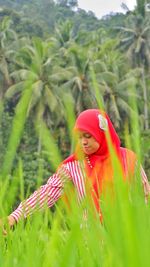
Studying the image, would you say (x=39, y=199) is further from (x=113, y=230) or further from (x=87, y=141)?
(x=87, y=141)

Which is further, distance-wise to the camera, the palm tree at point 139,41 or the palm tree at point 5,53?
the palm tree at point 139,41

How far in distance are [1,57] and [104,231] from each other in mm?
32265

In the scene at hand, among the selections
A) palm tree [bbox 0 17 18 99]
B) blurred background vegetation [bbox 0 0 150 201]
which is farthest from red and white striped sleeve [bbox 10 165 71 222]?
palm tree [bbox 0 17 18 99]

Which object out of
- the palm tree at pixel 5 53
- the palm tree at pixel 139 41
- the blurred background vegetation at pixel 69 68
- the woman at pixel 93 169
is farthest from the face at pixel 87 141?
the palm tree at pixel 139 41

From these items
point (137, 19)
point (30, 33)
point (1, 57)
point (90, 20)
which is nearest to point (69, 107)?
point (1, 57)

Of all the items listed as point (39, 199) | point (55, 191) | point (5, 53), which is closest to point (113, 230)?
point (39, 199)

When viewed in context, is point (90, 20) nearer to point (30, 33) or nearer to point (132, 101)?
point (30, 33)

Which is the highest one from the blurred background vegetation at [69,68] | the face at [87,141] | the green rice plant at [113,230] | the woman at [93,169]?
the blurred background vegetation at [69,68]

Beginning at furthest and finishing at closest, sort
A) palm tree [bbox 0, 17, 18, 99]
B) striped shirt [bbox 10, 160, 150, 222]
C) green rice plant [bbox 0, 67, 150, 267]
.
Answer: palm tree [bbox 0, 17, 18, 99] → striped shirt [bbox 10, 160, 150, 222] → green rice plant [bbox 0, 67, 150, 267]

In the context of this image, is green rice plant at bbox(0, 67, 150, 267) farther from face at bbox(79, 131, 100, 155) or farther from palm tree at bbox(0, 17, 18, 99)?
palm tree at bbox(0, 17, 18, 99)

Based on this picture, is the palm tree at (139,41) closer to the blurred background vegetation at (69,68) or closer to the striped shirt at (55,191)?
the blurred background vegetation at (69,68)

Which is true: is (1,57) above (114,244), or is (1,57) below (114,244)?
above

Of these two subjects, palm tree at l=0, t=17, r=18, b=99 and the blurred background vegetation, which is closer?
the blurred background vegetation

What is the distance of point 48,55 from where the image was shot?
2998 centimetres
